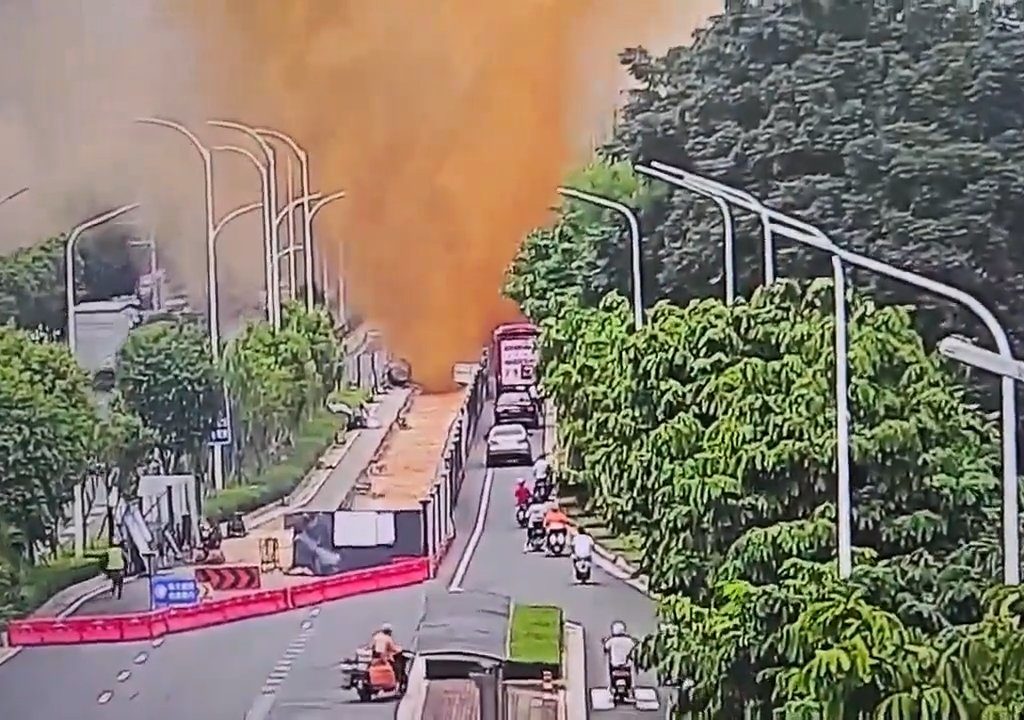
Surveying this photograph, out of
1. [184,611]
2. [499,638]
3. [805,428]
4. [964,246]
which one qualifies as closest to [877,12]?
[964,246]

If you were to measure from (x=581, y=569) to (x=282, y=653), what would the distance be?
594 mm

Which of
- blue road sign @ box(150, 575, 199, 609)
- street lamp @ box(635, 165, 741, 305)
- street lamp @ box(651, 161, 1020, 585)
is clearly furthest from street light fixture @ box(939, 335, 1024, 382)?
blue road sign @ box(150, 575, 199, 609)

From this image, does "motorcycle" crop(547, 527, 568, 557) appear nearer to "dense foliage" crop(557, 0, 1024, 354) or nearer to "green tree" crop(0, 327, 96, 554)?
"dense foliage" crop(557, 0, 1024, 354)

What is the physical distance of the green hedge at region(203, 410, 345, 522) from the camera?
11.1ft

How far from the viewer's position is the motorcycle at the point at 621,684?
326cm

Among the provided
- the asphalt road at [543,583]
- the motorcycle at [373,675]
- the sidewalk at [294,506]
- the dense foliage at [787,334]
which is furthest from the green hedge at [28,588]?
the dense foliage at [787,334]

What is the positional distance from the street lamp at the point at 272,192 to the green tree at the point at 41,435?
0.40 metres

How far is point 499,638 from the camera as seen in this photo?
129 inches

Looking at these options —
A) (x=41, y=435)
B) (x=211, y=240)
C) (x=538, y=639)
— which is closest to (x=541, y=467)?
(x=538, y=639)

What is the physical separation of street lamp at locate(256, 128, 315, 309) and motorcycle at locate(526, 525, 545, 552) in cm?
60

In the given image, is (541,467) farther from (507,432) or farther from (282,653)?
(282,653)

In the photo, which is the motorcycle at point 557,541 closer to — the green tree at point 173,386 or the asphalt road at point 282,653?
the asphalt road at point 282,653

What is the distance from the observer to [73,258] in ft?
11.1

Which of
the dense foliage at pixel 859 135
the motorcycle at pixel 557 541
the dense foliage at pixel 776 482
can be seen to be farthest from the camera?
the motorcycle at pixel 557 541
